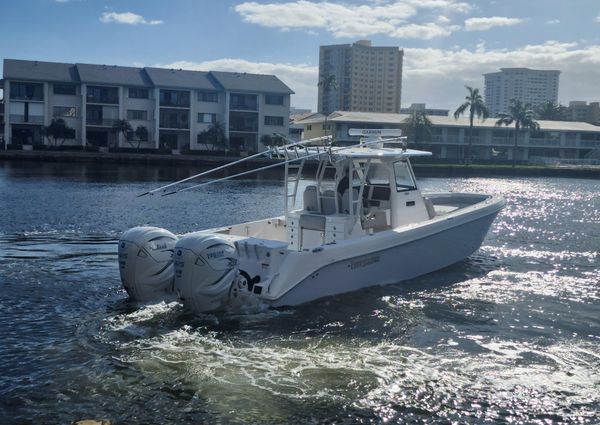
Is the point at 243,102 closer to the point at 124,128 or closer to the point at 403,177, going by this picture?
the point at 124,128

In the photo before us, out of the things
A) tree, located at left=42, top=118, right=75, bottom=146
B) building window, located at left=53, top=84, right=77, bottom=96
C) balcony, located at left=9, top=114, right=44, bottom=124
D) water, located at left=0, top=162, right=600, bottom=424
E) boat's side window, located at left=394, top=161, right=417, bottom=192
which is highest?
building window, located at left=53, top=84, right=77, bottom=96

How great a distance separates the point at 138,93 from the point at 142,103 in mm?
1193

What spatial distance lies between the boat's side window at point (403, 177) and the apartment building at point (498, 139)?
7047 cm

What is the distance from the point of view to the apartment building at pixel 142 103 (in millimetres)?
70438

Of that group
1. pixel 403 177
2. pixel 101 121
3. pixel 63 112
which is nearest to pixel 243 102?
pixel 101 121

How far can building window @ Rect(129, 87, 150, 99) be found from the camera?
73875 mm

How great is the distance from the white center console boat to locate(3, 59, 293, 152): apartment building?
60917 millimetres

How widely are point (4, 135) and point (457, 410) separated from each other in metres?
70.9

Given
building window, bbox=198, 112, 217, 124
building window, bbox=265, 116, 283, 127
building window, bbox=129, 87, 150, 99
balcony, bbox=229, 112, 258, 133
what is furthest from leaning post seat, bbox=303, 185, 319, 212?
building window, bbox=265, 116, 283, 127

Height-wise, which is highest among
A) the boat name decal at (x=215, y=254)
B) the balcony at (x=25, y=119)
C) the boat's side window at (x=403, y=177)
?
the balcony at (x=25, y=119)

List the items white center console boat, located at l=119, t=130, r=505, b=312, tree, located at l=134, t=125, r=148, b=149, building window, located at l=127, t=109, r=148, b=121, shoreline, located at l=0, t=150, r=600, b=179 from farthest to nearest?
building window, located at l=127, t=109, r=148, b=121 < tree, located at l=134, t=125, r=148, b=149 < shoreline, located at l=0, t=150, r=600, b=179 < white center console boat, located at l=119, t=130, r=505, b=312

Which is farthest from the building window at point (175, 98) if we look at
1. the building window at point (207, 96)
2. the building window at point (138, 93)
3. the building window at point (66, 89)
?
the building window at point (66, 89)

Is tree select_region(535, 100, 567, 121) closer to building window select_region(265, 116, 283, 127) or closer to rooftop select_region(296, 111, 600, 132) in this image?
rooftop select_region(296, 111, 600, 132)

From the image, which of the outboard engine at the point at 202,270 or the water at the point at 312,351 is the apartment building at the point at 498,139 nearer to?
the water at the point at 312,351
